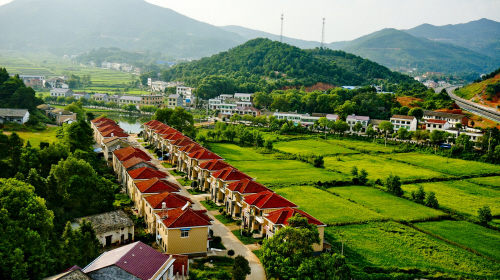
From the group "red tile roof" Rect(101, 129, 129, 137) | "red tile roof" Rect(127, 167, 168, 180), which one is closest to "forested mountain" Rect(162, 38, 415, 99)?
"red tile roof" Rect(101, 129, 129, 137)

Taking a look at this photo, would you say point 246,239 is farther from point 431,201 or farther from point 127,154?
point 431,201

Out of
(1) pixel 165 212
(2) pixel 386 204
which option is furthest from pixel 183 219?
(2) pixel 386 204

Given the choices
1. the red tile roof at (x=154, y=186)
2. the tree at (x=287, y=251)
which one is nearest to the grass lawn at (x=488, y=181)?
the tree at (x=287, y=251)

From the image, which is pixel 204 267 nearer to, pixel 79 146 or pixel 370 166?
pixel 79 146

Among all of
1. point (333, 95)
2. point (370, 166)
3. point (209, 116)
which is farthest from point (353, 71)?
point (370, 166)

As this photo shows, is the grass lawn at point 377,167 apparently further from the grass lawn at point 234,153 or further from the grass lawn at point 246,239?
the grass lawn at point 246,239
